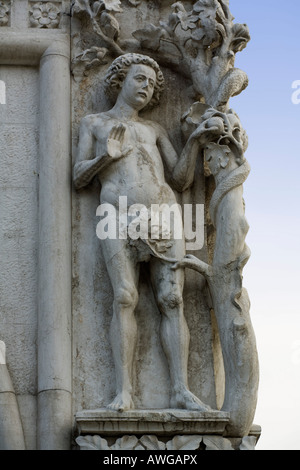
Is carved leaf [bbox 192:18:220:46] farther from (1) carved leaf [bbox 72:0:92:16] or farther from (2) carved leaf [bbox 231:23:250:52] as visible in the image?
(1) carved leaf [bbox 72:0:92:16]

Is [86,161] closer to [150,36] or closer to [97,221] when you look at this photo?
[97,221]

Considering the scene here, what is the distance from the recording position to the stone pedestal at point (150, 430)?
11820 mm

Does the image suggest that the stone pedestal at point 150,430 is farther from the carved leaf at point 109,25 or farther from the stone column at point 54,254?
the carved leaf at point 109,25

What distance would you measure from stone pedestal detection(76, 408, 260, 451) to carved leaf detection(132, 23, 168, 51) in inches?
147

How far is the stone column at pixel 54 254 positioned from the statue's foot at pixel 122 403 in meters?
0.41

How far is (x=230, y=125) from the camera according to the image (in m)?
12.8

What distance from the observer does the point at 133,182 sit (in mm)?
12758

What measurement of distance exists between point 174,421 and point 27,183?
9.03 ft

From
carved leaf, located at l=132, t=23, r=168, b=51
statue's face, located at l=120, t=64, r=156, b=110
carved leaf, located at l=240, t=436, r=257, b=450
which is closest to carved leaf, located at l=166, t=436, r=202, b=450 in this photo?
carved leaf, located at l=240, t=436, r=257, b=450

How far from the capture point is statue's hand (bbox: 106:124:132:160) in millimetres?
12742

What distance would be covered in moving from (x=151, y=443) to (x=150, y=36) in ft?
13.4

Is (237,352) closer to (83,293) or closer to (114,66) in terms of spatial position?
(83,293)

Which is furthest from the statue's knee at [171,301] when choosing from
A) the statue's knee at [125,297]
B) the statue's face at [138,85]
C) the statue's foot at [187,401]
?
the statue's face at [138,85]

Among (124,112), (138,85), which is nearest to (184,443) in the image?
(124,112)
